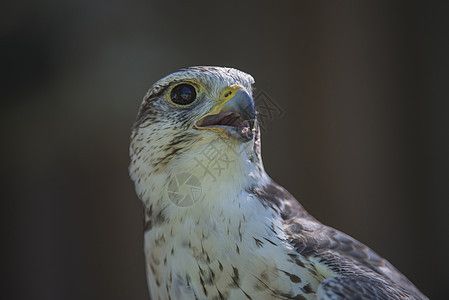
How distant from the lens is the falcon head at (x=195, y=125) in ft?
4.51

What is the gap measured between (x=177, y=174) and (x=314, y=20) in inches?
96.8

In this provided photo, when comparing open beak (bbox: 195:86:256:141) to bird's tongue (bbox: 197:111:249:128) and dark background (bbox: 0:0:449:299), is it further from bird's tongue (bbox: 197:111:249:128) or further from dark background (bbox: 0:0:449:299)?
dark background (bbox: 0:0:449:299)

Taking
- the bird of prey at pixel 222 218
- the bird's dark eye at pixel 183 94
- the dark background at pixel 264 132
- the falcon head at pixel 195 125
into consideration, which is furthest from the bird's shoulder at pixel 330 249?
the dark background at pixel 264 132

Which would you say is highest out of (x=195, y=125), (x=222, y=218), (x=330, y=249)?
(x=195, y=125)

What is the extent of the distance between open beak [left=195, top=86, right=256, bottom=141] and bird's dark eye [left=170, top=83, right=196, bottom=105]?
3.9 inches

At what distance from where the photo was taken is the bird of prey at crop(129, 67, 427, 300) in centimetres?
131

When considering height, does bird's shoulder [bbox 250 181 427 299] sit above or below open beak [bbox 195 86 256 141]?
below

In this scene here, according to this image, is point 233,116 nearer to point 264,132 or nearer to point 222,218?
point 222,218

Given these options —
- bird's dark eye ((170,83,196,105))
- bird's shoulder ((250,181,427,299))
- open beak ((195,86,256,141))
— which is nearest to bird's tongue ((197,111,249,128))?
open beak ((195,86,256,141))

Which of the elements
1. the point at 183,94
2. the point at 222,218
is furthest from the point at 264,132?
the point at 222,218

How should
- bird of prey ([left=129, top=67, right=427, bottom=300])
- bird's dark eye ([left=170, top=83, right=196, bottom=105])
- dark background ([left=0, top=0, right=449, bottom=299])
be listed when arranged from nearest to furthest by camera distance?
bird of prey ([left=129, top=67, right=427, bottom=300]) → bird's dark eye ([left=170, top=83, right=196, bottom=105]) → dark background ([left=0, top=0, right=449, bottom=299])

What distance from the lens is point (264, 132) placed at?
313cm

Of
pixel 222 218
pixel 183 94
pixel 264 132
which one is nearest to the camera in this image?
pixel 222 218

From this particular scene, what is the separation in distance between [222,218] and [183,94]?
0.44m
